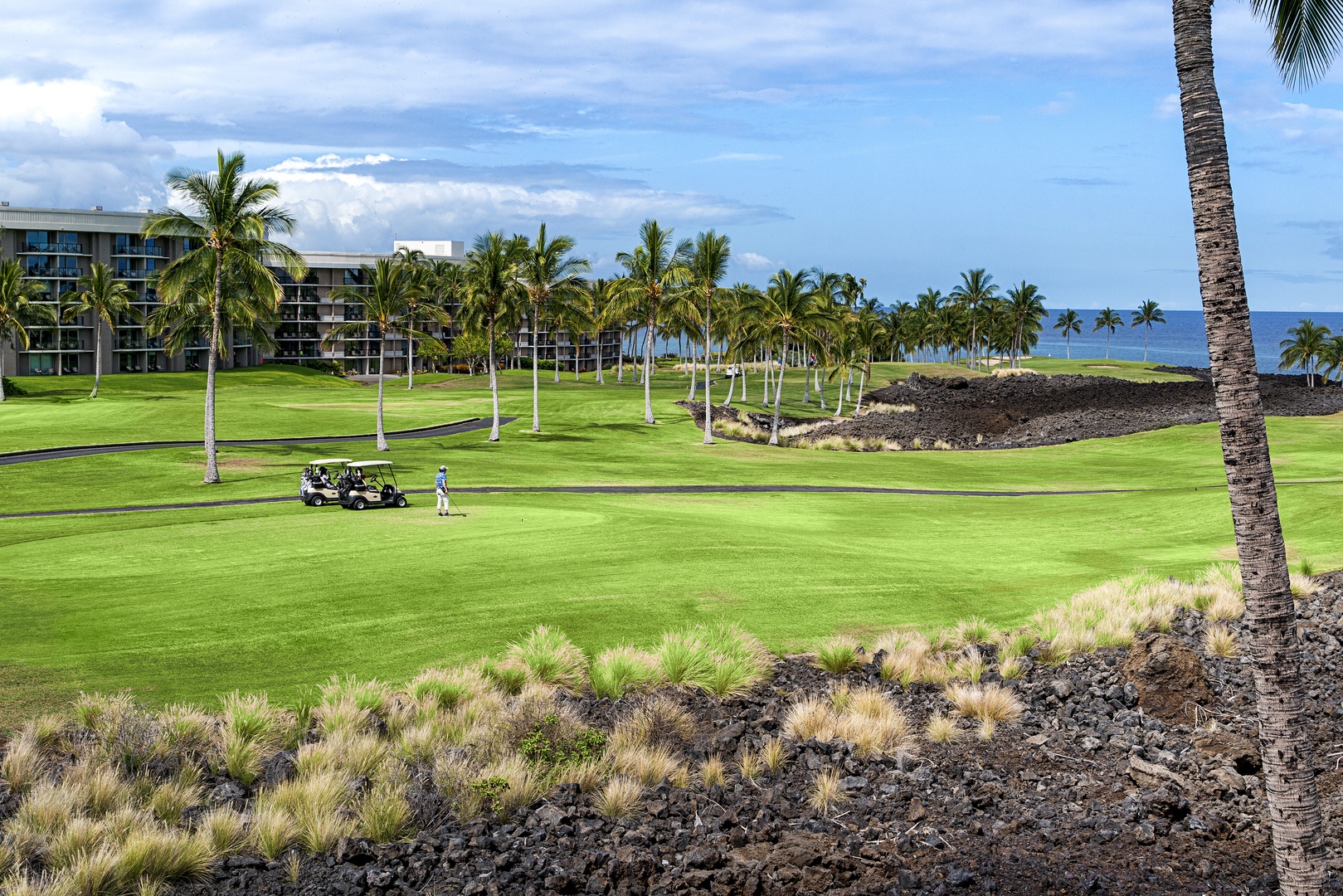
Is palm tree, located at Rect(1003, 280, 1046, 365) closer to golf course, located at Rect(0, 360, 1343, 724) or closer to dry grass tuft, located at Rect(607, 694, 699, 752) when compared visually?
golf course, located at Rect(0, 360, 1343, 724)

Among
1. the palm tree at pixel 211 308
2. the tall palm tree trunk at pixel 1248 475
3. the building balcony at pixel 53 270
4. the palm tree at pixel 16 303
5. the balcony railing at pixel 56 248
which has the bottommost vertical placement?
the tall palm tree trunk at pixel 1248 475

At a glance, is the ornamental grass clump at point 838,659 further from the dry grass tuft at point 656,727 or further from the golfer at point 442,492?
the golfer at point 442,492

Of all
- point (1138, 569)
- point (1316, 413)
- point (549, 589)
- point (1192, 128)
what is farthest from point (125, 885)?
point (1316, 413)

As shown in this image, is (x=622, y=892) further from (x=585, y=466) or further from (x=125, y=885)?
(x=585, y=466)

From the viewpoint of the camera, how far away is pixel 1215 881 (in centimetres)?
1002

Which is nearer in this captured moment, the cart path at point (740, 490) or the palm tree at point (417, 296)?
the cart path at point (740, 490)

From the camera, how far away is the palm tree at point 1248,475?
27.3 ft

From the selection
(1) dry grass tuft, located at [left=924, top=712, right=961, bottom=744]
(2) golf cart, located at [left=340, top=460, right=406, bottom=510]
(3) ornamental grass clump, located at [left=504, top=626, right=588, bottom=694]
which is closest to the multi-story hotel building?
(2) golf cart, located at [left=340, top=460, right=406, bottom=510]

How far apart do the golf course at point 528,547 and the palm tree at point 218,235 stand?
7467mm

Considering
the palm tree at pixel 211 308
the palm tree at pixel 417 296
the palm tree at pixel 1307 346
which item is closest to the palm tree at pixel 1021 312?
the palm tree at pixel 1307 346

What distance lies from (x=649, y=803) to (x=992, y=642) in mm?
8941

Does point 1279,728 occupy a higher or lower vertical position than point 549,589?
higher

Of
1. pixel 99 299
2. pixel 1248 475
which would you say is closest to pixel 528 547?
pixel 1248 475

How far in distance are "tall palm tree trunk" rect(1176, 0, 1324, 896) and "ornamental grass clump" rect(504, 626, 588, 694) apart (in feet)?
30.6
